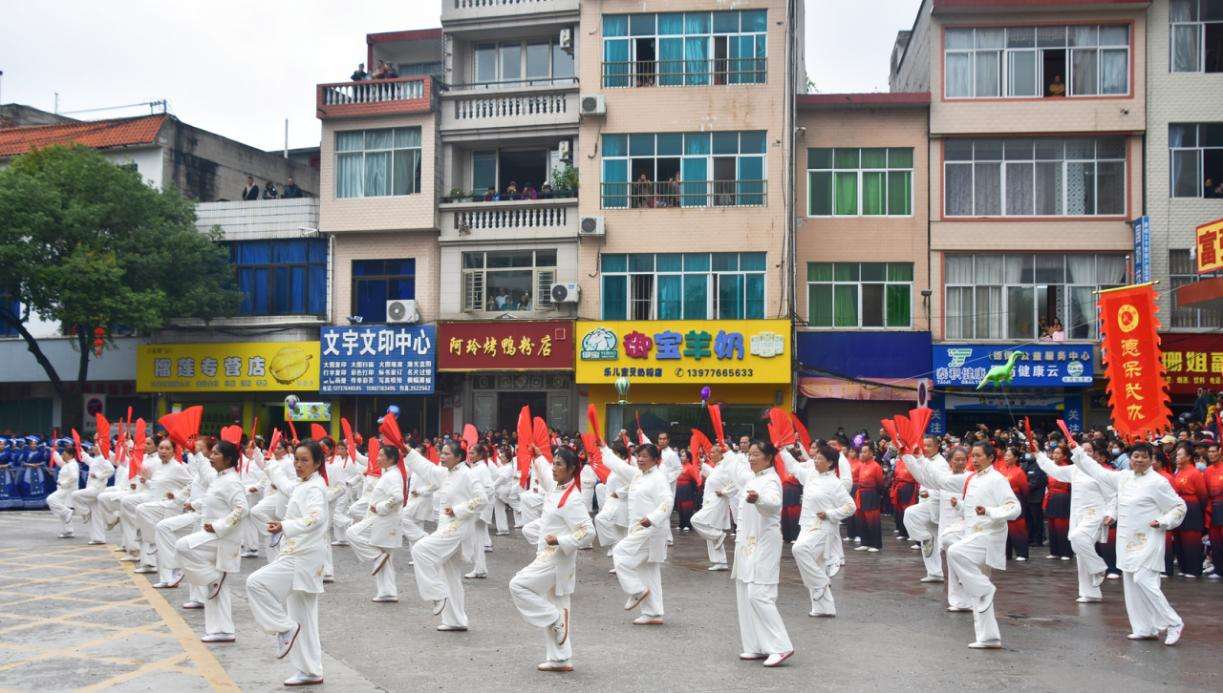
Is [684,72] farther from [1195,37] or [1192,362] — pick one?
[1192,362]

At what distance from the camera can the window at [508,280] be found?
2702 centimetres

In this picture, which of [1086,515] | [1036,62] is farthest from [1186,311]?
[1086,515]

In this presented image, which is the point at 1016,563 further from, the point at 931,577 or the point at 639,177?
the point at 639,177

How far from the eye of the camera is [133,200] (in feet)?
88.1

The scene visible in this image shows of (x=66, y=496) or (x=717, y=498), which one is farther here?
(x=66, y=496)

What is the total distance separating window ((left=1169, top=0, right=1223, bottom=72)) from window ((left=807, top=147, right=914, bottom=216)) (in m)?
6.16

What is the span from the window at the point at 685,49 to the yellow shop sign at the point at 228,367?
32.7 ft

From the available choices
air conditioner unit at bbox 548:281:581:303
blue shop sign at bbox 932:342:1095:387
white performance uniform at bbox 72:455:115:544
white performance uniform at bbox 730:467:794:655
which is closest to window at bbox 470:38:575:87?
air conditioner unit at bbox 548:281:581:303

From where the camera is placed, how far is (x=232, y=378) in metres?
28.4

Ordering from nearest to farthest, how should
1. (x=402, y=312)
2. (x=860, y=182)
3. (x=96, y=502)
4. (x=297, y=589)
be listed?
(x=297, y=589)
(x=96, y=502)
(x=860, y=182)
(x=402, y=312)

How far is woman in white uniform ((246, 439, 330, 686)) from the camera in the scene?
326 inches

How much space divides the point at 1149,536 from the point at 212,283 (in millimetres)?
23330

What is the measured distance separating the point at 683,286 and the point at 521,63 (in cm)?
719

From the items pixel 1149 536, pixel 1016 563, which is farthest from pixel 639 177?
pixel 1149 536
